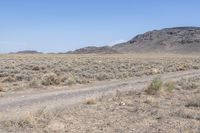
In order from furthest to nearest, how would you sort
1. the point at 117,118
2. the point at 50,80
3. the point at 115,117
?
the point at 50,80 < the point at 115,117 < the point at 117,118

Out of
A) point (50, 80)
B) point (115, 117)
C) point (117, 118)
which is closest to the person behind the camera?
point (117, 118)

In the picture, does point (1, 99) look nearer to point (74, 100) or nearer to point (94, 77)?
point (74, 100)

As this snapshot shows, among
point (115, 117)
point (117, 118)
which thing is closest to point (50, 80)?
point (115, 117)

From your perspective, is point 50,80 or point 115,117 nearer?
point 115,117

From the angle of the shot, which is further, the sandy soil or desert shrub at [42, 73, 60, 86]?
desert shrub at [42, 73, 60, 86]

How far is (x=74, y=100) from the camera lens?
60.0ft

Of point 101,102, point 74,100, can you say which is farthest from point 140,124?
point 74,100

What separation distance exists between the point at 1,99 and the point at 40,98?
1.57 meters

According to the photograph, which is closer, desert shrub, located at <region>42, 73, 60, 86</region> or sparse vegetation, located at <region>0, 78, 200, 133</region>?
sparse vegetation, located at <region>0, 78, 200, 133</region>

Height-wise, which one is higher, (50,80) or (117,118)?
(50,80)

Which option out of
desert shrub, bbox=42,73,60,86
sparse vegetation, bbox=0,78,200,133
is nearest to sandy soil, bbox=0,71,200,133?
sparse vegetation, bbox=0,78,200,133

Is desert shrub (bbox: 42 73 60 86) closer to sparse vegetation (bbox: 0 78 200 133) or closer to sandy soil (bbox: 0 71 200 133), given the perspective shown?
sandy soil (bbox: 0 71 200 133)

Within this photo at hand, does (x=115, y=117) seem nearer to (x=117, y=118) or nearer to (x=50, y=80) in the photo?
(x=117, y=118)

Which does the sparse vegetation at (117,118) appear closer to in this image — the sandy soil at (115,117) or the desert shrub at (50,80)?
the sandy soil at (115,117)
